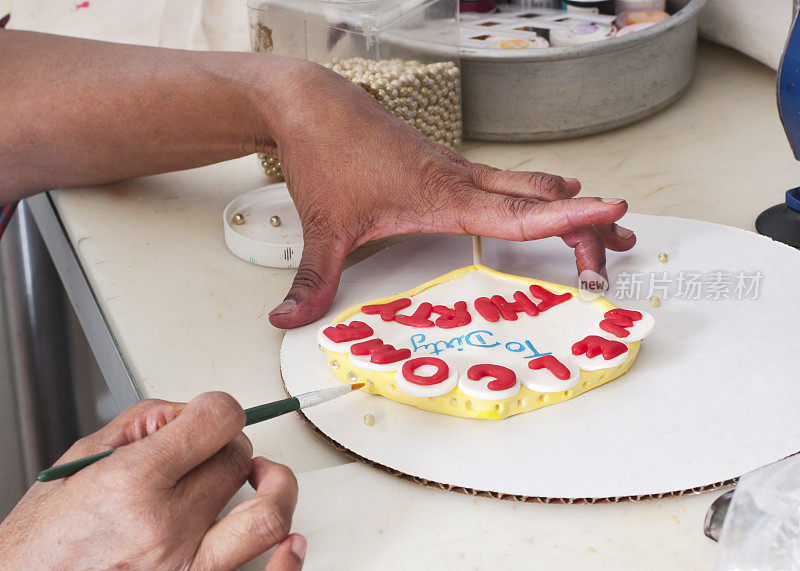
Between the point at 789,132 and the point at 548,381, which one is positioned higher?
the point at 789,132

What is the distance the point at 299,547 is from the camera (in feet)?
1.60

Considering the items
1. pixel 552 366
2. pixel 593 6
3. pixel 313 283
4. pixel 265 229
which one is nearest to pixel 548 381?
pixel 552 366

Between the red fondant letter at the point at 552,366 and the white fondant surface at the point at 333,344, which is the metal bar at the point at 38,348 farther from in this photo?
the red fondant letter at the point at 552,366

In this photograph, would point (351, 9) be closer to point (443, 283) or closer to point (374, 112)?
point (374, 112)

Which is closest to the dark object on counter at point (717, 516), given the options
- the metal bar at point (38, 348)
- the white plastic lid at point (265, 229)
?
the white plastic lid at point (265, 229)

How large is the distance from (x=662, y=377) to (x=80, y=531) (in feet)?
1.38

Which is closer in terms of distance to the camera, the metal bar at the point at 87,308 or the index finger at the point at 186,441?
the index finger at the point at 186,441

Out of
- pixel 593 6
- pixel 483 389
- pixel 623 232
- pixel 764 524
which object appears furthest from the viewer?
pixel 593 6

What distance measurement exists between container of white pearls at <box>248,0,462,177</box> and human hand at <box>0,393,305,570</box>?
52cm

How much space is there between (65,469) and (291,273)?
0.37 m

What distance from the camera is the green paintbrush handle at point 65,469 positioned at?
48cm

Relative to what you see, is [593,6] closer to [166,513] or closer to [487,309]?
[487,309]

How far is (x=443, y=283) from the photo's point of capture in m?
0.72

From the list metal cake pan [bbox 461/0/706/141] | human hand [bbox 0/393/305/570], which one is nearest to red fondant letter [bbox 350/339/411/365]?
human hand [bbox 0/393/305/570]
